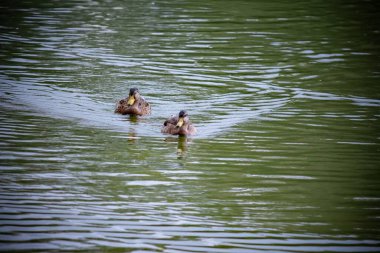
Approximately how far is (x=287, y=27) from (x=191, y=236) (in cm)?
1649

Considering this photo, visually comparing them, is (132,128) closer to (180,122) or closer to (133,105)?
(133,105)

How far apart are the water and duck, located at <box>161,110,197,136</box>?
0.17 m

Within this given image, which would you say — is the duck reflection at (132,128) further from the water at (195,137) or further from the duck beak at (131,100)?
the duck beak at (131,100)

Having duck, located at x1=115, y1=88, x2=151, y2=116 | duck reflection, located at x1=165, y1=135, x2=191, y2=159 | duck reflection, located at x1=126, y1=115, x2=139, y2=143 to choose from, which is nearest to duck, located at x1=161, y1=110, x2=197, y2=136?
duck reflection, located at x1=165, y1=135, x2=191, y2=159

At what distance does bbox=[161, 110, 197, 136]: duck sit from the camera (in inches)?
558

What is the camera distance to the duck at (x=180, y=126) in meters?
14.2

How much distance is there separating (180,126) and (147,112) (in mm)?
2116

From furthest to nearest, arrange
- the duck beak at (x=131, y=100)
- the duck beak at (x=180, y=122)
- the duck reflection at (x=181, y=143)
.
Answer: the duck beak at (x=131, y=100) → the duck beak at (x=180, y=122) → the duck reflection at (x=181, y=143)

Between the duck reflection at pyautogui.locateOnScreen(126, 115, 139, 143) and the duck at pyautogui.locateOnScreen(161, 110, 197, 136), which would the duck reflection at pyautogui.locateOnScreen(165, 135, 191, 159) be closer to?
the duck at pyautogui.locateOnScreen(161, 110, 197, 136)

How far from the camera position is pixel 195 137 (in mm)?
14328

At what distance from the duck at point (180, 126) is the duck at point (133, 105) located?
3.96ft

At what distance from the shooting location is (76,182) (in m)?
10.9

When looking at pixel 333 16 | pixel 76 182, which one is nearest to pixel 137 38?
pixel 333 16

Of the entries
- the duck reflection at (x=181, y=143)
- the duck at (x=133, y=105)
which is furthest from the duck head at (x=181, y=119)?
the duck at (x=133, y=105)
